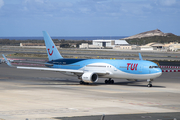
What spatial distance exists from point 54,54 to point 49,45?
5.66 ft

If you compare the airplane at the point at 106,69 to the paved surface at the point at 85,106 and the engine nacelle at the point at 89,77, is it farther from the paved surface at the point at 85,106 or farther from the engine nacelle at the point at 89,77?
the paved surface at the point at 85,106

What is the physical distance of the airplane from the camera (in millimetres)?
44812

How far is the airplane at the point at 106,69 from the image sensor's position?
44812 mm

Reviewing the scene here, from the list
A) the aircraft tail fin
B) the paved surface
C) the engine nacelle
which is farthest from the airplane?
the paved surface

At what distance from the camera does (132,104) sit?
29562mm

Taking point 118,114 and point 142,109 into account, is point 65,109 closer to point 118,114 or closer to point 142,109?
point 118,114

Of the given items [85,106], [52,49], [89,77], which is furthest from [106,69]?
[85,106]

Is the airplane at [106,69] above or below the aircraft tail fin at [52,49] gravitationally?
below

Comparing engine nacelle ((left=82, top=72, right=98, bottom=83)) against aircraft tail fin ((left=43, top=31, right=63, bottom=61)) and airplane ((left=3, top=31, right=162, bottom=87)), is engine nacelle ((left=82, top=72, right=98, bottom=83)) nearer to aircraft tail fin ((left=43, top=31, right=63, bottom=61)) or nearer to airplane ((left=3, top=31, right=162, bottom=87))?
airplane ((left=3, top=31, right=162, bottom=87))

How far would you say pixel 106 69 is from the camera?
156 feet

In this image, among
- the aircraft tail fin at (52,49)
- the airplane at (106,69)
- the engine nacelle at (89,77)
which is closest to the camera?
the airplane at (106,69)

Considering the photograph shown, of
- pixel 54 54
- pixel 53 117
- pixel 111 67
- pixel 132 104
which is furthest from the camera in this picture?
pixel 54 54

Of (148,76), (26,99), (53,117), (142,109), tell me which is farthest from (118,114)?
(148,76)

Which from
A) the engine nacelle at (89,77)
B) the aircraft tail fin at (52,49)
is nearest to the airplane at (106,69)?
the engine nacelle at (89,77)
